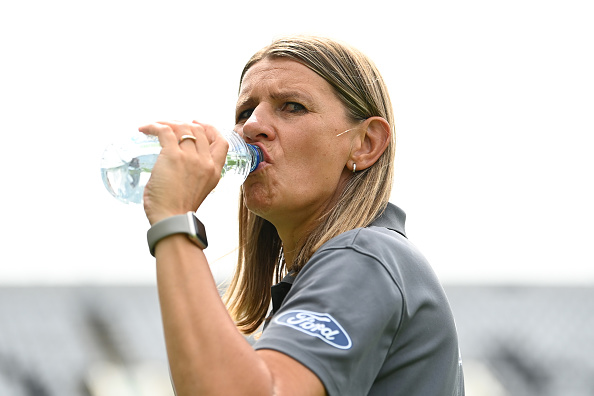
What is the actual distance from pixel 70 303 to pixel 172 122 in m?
9.15

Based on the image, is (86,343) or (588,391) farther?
(86,343)

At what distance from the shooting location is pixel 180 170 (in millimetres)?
2133

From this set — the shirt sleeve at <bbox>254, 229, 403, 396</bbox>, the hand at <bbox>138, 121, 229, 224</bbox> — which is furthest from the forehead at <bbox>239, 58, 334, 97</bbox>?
A: the shirt sleeve at <bbox>254, 229, 403, 396</bbox>

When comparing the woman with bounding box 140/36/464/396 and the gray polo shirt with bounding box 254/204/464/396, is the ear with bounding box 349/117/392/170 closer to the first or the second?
the woman with bounding box 140/36/464/396

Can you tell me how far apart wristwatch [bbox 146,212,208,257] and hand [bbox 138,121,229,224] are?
4 centimetres

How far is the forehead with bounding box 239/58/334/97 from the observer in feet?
9.23

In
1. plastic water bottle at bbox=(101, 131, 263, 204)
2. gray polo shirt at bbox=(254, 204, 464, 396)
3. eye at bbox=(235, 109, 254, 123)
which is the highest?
eye at bbox=(235, 109, 254, 123)

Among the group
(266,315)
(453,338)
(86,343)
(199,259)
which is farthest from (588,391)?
(199,259)

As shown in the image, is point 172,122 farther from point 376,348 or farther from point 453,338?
point 453,338

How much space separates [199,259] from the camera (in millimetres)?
2020

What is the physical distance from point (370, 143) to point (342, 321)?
108 cm

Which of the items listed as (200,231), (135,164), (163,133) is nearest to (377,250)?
(200,231)

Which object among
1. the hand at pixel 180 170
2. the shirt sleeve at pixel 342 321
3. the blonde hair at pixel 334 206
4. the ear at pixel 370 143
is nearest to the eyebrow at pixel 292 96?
the blonde hair at pixel 334 206

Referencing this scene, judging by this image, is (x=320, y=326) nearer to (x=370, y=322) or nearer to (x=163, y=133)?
(x=370, y=322)
